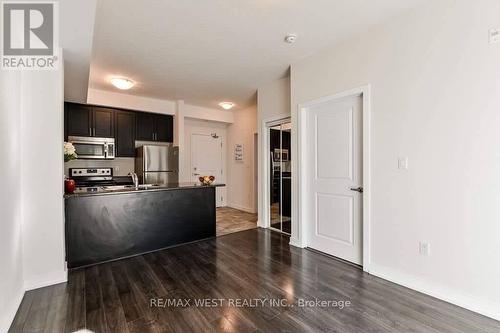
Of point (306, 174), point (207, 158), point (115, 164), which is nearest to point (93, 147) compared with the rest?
point (115, 164)

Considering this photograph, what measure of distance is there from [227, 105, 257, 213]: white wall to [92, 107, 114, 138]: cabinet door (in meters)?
3.01

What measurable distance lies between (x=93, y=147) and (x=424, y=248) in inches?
213

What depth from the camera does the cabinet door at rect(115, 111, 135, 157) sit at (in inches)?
201

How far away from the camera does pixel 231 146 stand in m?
7.00

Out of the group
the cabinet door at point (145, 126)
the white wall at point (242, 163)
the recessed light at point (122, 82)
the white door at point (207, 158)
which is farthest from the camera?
the white door at point (207, 158)

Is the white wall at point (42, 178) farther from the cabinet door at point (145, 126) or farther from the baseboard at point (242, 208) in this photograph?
the baseboard at point (242, 208)

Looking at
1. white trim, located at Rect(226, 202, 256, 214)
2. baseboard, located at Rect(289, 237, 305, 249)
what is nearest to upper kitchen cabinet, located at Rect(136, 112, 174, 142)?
white trim, located at Rect(226, 202, 256, 214)

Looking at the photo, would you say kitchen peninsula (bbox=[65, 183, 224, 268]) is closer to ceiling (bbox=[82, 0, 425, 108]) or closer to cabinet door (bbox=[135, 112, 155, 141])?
ceiling (bbox=[82, 0, 425, 108])

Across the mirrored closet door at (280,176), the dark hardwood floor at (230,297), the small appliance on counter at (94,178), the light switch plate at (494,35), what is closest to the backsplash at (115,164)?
the small appliance on counter at (94,178)

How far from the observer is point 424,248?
2.35 m

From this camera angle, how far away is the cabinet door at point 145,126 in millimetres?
5332

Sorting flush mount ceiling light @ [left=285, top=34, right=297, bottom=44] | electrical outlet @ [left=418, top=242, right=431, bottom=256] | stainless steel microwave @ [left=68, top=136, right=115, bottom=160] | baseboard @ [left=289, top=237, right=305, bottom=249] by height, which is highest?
flush mount ceiling light @ [left=285, top=34, right=297, bottom=44]

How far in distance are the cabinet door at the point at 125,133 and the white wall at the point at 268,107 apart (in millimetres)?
2766

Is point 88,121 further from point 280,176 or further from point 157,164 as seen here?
point 280,176
